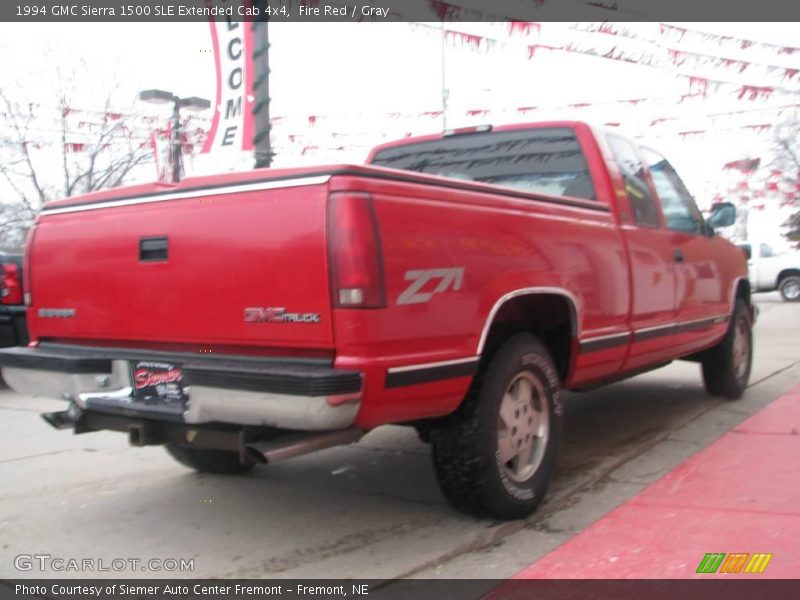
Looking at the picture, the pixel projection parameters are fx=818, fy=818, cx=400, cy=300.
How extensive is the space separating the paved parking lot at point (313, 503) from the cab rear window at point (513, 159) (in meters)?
1.78

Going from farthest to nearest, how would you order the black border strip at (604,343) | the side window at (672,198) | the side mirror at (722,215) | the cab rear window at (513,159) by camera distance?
the side mirror at (722,215)
the side window at (672,198)
the cab rear window at (513,159)
the black border strip at (604,343)

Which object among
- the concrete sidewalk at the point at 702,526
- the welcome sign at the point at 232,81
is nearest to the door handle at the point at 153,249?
the concrete sidewalk at the point at 702,526

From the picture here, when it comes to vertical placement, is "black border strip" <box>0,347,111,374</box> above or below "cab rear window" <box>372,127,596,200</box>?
below

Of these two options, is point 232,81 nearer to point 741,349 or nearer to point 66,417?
point 66,417

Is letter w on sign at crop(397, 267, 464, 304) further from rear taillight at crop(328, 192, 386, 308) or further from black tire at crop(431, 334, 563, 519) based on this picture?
black tire at crop(431, 334, 563, 519)

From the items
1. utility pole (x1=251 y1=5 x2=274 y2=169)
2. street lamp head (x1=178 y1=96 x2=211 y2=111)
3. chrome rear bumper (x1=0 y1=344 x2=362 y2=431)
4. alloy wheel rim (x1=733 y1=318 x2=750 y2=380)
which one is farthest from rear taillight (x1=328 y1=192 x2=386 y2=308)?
street lamp head (x1=178 y1=96 x2=211 y2=111)

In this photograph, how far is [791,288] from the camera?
22547 millimetres

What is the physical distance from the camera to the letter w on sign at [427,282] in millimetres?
3234

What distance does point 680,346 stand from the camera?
5.57 meters

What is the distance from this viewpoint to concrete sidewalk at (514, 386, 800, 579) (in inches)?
136

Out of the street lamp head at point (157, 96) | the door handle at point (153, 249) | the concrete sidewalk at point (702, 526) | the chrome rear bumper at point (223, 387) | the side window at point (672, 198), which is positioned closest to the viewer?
the chrome rear bumper at point (223, 387)

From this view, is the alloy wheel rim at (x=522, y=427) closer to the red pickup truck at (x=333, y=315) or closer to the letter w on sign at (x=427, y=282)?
the red pickup truck at (x=333, y=315)

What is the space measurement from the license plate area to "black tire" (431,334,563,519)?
45.2 inches

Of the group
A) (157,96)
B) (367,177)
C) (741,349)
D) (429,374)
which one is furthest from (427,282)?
(157,96)
